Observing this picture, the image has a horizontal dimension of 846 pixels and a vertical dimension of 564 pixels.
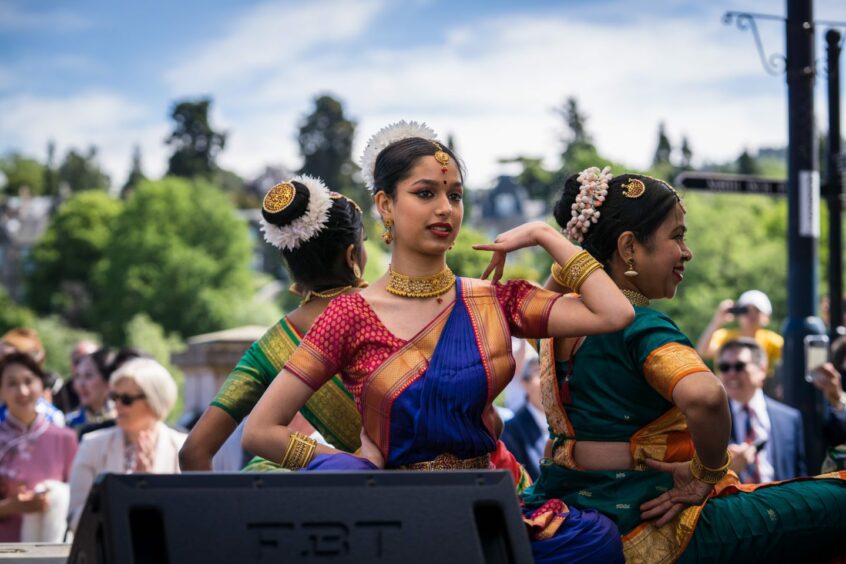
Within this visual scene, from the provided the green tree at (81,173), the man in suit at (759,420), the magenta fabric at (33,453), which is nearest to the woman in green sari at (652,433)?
the man in suit at (759,420)

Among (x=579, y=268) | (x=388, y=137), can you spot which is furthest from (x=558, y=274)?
(x=388, y=137)

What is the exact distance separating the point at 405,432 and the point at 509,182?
9658 centimetres

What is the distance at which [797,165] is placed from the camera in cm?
868

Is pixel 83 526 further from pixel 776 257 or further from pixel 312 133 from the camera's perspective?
pixel 312 133

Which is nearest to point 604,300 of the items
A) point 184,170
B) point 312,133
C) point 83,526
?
point 83,526

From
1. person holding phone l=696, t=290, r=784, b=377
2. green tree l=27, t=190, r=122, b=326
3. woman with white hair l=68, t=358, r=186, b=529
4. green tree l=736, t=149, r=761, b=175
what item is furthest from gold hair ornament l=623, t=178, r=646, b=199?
green tree l=736, t=149, r=761, b=175

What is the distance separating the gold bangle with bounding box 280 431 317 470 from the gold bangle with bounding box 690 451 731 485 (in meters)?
1.03

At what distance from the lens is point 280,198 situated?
4.23 meters

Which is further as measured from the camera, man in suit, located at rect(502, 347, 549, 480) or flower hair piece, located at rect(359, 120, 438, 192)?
man in suit, located at rect(502, 347, 549, 480)

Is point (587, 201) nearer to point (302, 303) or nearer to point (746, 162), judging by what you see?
point (302, 303)

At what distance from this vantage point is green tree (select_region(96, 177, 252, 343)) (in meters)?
63.6

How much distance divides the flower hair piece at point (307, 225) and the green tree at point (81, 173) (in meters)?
118

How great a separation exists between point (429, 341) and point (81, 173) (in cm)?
12296

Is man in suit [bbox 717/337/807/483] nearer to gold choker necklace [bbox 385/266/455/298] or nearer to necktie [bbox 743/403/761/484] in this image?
necktie [bbox 743/403/761/484]
